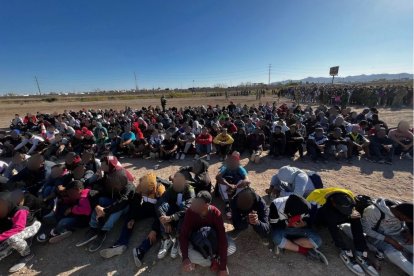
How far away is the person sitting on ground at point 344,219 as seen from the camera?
2.97 m

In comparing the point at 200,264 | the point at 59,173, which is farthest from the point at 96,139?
the point at 200,264

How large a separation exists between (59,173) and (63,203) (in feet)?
2.53

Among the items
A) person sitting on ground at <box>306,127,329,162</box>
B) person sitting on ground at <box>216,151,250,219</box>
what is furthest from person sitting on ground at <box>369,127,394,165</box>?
person sitting on ground at <box>216,151,250,219</box>

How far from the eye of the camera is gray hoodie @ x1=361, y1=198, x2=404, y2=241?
10.1 ft

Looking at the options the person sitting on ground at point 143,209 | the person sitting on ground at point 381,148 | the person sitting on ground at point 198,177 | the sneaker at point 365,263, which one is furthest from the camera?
the person sitting on ground at point 381,148

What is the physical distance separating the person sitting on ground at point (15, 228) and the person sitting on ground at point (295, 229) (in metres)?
3.94

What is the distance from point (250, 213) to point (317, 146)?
195 inches

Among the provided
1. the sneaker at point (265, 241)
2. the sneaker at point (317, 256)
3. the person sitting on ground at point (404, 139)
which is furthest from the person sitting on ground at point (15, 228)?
the person sitting on ground at point (404, 139)

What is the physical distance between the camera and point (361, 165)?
6.80 m

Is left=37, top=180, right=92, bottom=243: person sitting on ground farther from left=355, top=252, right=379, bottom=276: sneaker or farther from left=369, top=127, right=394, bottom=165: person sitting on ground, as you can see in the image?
left=369, top=127, right=394, bottom=165: person sitting on ground

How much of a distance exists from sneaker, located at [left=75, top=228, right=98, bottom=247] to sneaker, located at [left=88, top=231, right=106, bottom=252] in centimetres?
10

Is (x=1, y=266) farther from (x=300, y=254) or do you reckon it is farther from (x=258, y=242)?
(x=300, y=254)

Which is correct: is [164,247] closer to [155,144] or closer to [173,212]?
[173,212]

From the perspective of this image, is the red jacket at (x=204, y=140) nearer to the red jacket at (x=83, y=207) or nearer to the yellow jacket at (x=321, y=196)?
the red jacket at (x=83, y=207)
